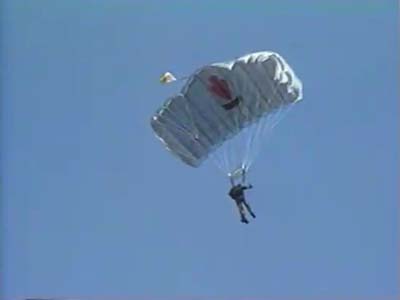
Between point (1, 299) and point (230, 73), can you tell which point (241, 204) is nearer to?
point (230, 73)

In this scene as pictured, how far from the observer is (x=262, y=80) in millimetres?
14078

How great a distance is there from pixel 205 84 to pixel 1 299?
3754mm

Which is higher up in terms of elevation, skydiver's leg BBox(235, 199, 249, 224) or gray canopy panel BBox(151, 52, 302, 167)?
gray canopy panel BBox(151, 52, 302, 167)

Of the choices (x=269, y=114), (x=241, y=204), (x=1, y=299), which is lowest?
(x=1, y=299)

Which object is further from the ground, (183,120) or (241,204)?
(183,120)

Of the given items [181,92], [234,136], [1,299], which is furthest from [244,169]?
[1,299]

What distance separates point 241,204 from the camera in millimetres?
14352

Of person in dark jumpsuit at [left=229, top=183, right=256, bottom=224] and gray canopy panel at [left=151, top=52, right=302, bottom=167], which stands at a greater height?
gray canopy panel at [left=151, top=52, right=302, bottom=167]

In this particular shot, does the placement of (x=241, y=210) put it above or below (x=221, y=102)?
below

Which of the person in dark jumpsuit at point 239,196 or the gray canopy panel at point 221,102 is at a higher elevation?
the gray canopy panel at point 221,102

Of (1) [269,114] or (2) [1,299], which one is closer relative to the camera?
(2) [1,299]

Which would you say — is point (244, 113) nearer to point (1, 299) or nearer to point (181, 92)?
point (181, 92)

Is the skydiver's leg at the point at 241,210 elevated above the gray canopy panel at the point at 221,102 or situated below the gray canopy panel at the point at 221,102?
below

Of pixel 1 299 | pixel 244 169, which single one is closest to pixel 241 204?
pixel 244 169
